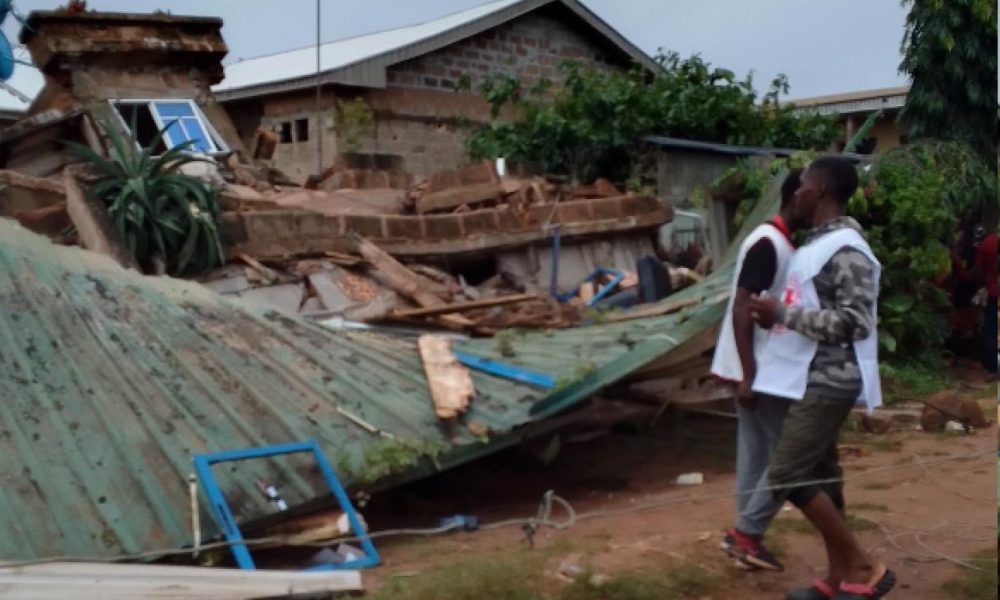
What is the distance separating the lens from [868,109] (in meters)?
20.0

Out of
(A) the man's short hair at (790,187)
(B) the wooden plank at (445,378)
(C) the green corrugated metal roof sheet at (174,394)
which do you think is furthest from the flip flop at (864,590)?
(B) the wooden plank at (445,378)

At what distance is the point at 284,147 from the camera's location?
1777cm

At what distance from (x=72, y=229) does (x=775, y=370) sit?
608cm

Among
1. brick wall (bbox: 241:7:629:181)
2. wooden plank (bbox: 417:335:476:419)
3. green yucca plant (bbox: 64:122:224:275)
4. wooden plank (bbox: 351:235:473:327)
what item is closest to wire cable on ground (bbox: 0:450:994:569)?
wooden plank (bbox: 417:335:476:419)

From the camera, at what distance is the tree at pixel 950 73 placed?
14.8 m

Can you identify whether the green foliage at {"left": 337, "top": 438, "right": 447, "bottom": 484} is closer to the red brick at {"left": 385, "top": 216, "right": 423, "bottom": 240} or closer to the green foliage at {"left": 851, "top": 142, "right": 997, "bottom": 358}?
the red brick at {"left": 385, "top": 216, "right": 423, "bottom": 240}

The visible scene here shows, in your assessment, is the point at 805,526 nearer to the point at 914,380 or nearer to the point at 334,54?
the point at 914,380

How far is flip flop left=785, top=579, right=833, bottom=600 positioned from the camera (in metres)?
4.35

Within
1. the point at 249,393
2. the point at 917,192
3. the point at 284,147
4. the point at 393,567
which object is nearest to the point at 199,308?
the point at 249,393

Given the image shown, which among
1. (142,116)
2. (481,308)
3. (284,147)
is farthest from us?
(284,147)

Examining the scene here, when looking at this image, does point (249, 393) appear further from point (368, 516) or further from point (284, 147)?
point (284, 147)

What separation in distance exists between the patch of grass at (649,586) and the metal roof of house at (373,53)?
41.3ft

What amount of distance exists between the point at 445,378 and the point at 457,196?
462 cm

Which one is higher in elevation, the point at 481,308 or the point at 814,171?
the point at 814,171
